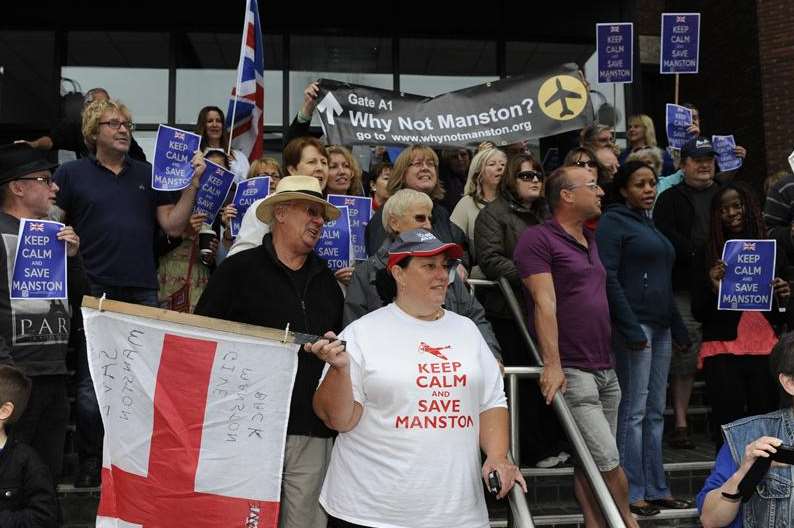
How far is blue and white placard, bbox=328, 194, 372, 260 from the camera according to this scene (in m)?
5.95

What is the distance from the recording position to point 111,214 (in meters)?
5.64

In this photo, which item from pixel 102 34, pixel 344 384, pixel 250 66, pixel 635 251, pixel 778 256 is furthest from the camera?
pixel 102 34

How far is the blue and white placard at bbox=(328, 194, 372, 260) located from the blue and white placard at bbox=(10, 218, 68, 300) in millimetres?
1943

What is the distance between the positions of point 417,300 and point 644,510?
266 centimetres

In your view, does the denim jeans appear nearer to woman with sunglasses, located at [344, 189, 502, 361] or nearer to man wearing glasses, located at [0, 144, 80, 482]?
woman with sunglasses, located at [344, 189, 502, 361]

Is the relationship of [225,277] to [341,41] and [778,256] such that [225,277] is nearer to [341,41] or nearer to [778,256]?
[778,256]

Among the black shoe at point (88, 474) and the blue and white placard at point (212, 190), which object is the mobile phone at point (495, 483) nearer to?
the black shoe at point (88, 474)

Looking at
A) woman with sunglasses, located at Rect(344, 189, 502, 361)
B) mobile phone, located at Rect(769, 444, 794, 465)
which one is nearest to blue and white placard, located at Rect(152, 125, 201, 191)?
woman with sunglasses, located at Rect(344, 189, 502, 361)

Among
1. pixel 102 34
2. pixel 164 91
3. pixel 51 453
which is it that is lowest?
pixel 51 453

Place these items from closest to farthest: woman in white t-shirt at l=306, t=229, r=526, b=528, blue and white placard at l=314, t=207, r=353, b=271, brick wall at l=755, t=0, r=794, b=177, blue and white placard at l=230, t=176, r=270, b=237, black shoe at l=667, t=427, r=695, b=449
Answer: woman in white t-shirt at l=306, t=229, r=526, b=528 < blue and white placard at l=314, t=207, r=353, b=271 < blue and white placard at l=230, t=176, r=270, b=237 < black shoe at l=667, t=427, r=695, b=449 < brick wall at l=755, t=0, r=794, b=177

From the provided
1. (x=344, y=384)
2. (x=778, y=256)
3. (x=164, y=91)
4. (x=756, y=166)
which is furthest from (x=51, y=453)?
(x=756, y=166)

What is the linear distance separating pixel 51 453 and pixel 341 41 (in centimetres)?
875

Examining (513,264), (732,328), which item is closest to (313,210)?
(513,264)

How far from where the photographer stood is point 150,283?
5.66 m
